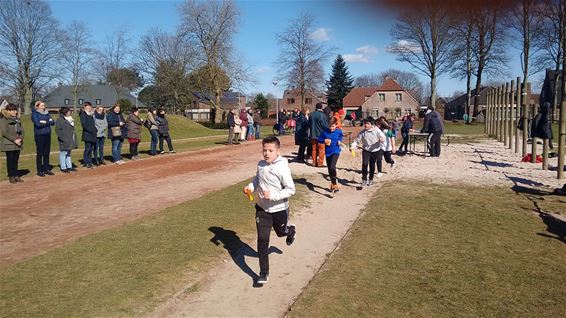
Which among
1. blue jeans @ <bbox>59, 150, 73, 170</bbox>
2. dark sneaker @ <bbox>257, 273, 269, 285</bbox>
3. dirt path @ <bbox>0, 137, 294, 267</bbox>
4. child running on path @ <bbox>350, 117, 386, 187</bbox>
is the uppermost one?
child running on path @ <bbox>350, 117, 386, 187</bbox>

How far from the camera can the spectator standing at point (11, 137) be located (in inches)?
460

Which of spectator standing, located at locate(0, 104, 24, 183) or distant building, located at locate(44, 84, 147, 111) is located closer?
spectator standing, located at locate(0, 104, 24, 183)

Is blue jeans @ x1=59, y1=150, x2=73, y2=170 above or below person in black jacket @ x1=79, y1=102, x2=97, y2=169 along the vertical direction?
below

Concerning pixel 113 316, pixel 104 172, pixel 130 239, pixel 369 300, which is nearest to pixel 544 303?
pixel 369 300

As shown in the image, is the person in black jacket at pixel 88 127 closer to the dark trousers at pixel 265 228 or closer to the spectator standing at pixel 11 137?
the spectator standing at pixel 11 137

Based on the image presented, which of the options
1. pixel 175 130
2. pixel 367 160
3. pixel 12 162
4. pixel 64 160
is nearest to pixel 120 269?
pixel 367 160

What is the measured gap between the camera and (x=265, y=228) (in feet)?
17.9

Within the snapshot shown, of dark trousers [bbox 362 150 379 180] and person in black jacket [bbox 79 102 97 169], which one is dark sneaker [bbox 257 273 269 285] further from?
person in black jacket [bbox 79 102 97 169]

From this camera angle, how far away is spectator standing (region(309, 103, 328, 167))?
13787mm

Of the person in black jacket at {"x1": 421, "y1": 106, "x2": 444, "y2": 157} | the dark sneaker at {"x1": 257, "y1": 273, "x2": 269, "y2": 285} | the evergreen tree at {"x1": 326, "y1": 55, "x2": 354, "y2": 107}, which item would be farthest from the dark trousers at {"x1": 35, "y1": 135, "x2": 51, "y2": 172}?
the evergreen tree at {"x1": 326, "y1": 55, "x2": 354, "y2": 107}

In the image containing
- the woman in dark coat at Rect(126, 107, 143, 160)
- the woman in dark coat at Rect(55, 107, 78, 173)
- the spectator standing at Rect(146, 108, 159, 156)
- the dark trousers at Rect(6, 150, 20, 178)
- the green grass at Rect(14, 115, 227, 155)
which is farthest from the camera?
the green grass at Rect(14, 115, 227, 155)

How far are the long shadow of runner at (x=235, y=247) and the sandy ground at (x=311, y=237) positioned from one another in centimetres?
2

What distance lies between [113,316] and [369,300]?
2.67 m

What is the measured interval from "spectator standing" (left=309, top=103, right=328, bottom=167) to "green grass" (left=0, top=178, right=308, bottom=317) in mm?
6412
